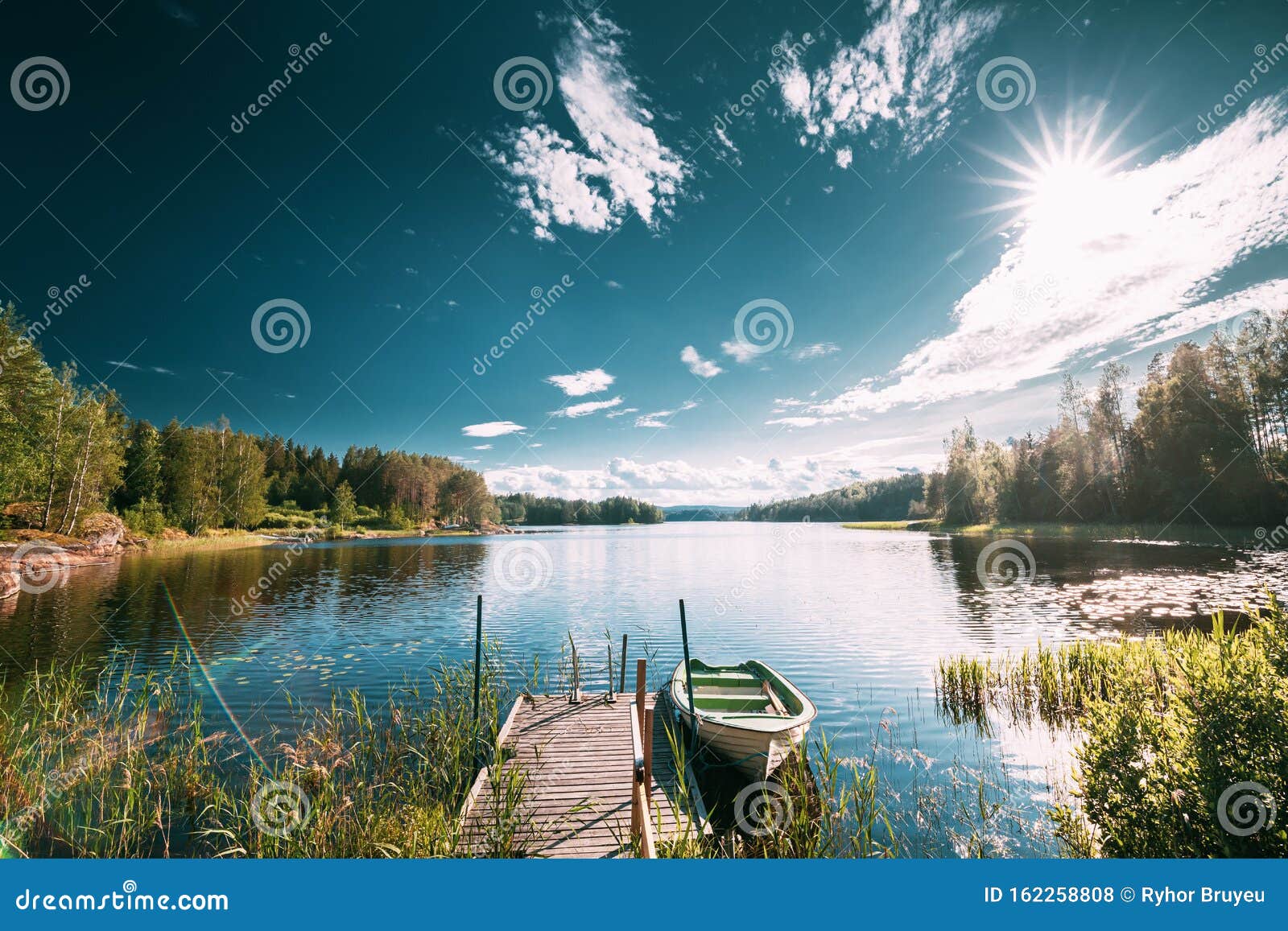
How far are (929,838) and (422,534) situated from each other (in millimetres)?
105891

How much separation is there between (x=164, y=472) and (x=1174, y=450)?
112m

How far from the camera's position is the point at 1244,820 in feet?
14.9

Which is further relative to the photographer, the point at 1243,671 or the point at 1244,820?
the point at 1243,671

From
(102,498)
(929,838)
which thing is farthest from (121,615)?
(102,498)

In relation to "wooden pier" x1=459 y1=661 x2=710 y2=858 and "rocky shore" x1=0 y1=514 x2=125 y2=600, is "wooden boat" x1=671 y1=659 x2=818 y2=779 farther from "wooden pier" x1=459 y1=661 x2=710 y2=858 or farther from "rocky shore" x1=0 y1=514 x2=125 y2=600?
"rocky shore" x1=0 y1=514 x2=125 y2=600

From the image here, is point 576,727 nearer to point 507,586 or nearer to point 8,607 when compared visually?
point 507,586

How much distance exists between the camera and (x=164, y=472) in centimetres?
6122
